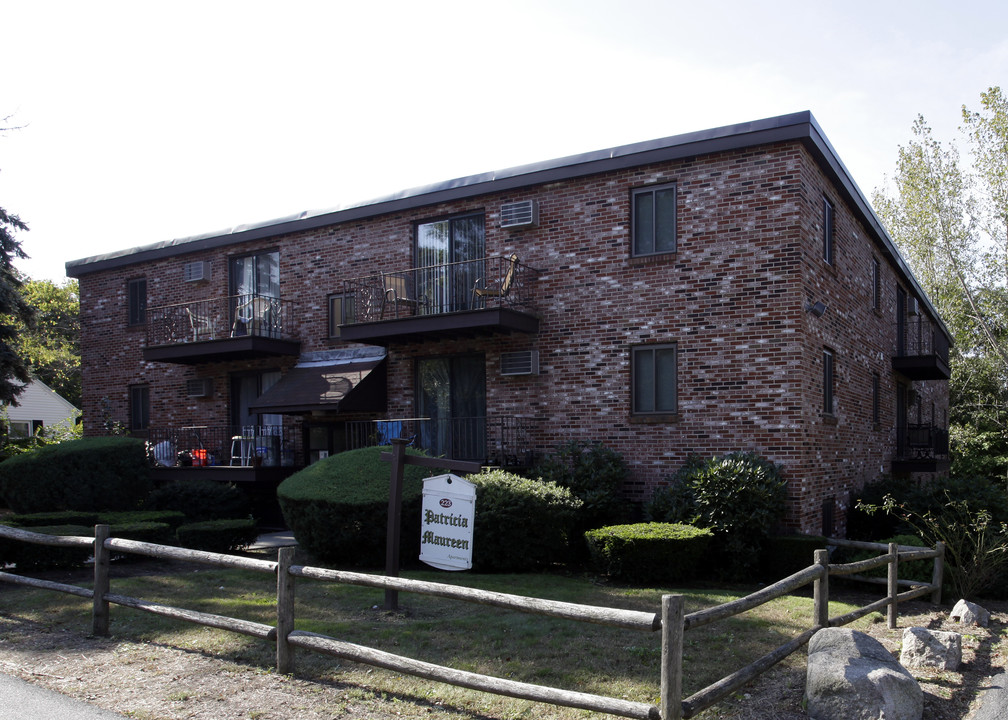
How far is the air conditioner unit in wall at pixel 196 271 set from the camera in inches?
763

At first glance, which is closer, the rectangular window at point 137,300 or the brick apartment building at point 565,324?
the brick apartment building at point 565,324

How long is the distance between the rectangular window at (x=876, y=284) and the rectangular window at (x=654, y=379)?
23.7ft

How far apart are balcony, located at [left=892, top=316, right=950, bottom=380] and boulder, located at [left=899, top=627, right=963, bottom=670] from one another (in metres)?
14.6

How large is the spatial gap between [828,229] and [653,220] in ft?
11.3

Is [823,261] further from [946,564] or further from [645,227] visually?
[946,564]

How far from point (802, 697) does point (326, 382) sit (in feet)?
40.1

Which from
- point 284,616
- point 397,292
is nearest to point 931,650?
point 284,616

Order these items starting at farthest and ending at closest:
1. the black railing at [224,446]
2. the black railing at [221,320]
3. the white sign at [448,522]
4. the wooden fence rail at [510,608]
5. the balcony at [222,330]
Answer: the black railing at [221,320]
the balcony at [222,330]
the black railing at [224,446]
the white sign at [448,522]
the wooden fence rail at [510,608]

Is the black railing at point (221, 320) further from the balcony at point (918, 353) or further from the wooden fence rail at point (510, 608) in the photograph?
the balcony at point (918, 353)

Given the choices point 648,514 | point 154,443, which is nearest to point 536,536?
point 648,514

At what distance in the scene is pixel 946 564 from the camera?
1070 centimetres

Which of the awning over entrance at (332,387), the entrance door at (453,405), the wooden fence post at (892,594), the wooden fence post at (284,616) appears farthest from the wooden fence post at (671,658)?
the awning over entrance at (332,387)

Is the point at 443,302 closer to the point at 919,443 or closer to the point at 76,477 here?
the point at 76,477

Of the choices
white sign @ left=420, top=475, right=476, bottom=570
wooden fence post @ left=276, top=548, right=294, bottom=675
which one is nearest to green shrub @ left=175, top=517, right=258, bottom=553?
white sign @ left=420, top=475, right=476, bottom=570
